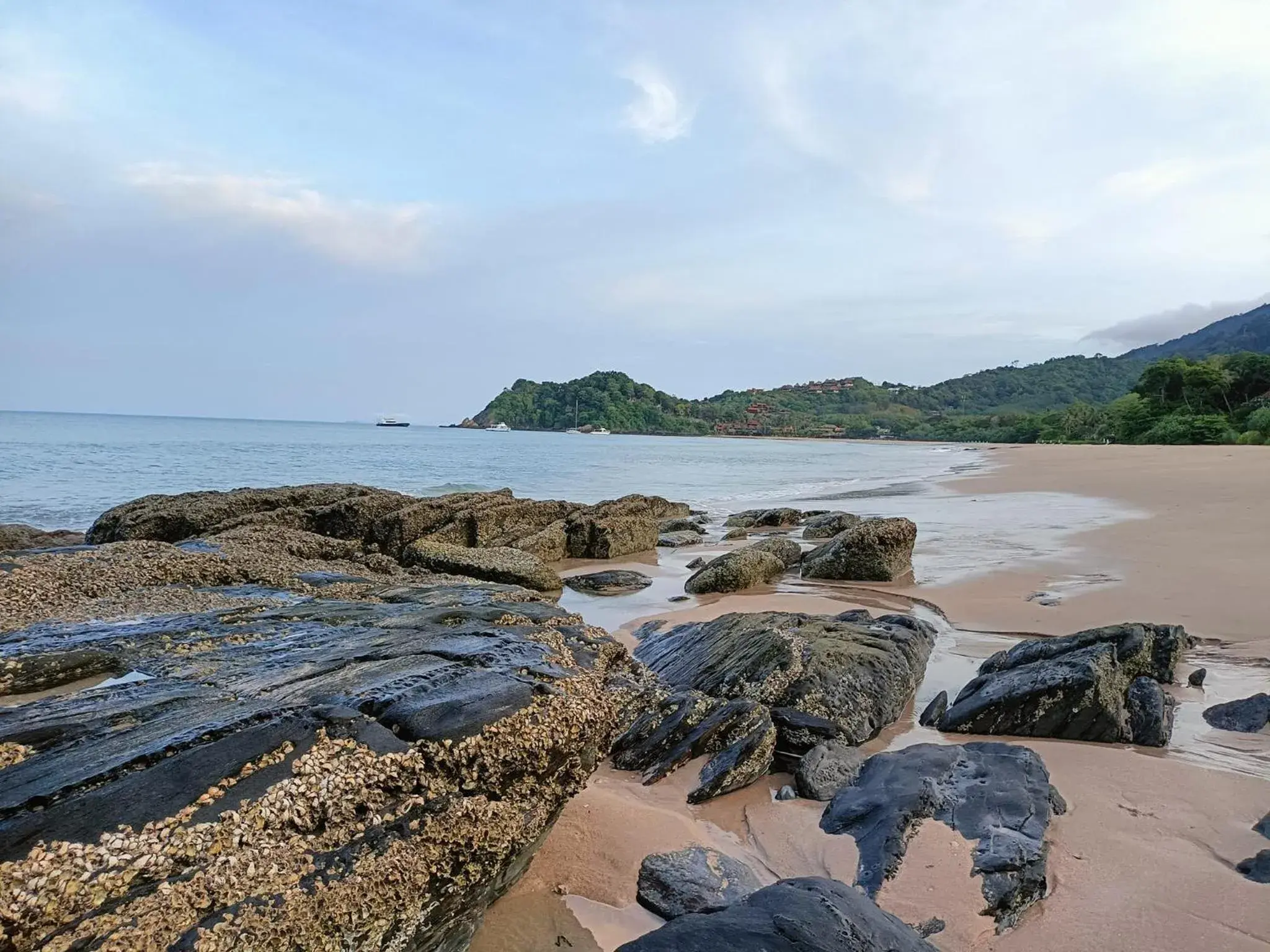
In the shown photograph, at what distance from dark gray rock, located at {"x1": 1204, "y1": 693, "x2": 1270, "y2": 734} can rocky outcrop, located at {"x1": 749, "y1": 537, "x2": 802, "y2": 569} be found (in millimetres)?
6119

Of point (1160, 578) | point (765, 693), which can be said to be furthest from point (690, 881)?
point (1160, 578)

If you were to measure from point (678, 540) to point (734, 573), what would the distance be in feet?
16.9

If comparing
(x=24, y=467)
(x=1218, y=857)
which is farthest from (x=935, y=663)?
(x=24, y=467)

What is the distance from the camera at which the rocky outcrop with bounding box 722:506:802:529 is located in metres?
16.9

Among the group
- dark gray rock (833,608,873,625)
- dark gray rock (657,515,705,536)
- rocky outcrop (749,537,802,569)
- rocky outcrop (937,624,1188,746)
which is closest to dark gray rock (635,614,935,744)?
dark gray rock (833,608,873,625)

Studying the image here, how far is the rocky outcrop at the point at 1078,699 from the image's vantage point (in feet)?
14.0

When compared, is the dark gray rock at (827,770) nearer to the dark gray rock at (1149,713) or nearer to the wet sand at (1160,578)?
the dark gray rock at (1149,713)

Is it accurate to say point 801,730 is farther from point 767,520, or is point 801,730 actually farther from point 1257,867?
point 767,520

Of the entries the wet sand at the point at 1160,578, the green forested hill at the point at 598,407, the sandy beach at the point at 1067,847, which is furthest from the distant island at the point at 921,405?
the sandy beach at the point at 1067,847

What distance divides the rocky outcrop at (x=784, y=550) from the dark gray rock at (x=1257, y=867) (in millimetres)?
7461

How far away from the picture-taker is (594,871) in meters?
3.03

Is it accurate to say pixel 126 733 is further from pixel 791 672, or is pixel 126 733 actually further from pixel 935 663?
pixel 935 663

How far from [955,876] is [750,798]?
3.91 feet

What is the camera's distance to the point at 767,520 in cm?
1711
